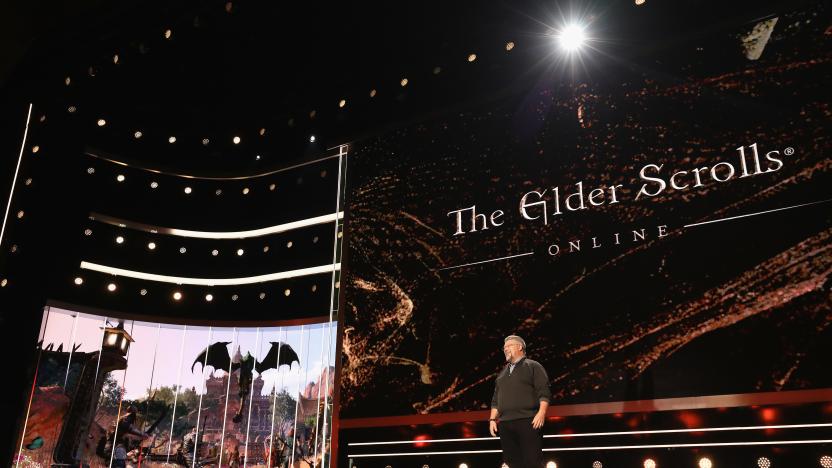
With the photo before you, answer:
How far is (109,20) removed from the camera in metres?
5.63

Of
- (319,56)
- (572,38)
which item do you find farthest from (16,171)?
(572,38)

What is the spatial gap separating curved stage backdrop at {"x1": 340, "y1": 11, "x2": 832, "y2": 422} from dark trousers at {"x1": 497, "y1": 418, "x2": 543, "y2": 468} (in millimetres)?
1436

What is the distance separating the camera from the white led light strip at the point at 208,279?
995cm

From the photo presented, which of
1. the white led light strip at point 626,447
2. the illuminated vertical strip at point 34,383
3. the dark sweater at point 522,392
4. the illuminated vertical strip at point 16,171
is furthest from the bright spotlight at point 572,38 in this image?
the illuminated vertical strip at point 34,383

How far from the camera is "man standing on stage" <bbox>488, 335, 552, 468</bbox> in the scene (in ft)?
13.6

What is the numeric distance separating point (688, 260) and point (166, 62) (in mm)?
6428

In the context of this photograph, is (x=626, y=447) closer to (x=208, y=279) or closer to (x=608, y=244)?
(x=608, y=244)

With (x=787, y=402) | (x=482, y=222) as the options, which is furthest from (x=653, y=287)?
(x=482, y=222)

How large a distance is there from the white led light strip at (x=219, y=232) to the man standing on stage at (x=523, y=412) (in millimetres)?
5810

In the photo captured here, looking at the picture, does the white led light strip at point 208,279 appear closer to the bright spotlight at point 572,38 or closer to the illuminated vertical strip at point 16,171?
the illuminated vertical strip at point 16,171

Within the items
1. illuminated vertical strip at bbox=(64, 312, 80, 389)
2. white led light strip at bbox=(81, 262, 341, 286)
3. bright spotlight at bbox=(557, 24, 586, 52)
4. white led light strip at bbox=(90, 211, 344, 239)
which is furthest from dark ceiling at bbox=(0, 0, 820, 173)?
illuminated vertical strip at bbox=(64, 312, 80, 389)

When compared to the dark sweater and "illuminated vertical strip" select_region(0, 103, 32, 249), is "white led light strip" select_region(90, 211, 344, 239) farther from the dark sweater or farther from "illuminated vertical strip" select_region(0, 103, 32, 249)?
the dark sweater

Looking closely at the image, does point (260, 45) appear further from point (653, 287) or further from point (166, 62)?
point (653, 287)

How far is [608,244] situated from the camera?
584cm
